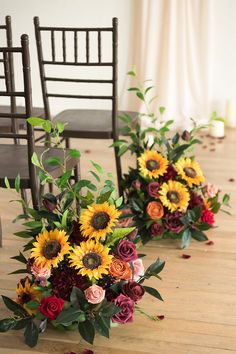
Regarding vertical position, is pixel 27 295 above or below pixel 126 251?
below

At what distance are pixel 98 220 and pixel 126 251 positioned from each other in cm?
12

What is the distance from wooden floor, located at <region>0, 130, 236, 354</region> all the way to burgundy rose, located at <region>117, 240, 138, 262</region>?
23cm

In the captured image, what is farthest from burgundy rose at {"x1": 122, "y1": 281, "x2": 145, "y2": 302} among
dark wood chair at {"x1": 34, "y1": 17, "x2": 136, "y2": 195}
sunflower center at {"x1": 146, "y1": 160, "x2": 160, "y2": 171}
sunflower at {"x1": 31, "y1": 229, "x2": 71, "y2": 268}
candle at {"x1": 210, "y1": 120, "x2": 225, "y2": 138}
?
candle at {"x1": 210, "y1": 120, "x2": 225, "y2": 138}

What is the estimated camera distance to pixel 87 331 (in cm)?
161

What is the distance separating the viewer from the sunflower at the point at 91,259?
1.61 meters

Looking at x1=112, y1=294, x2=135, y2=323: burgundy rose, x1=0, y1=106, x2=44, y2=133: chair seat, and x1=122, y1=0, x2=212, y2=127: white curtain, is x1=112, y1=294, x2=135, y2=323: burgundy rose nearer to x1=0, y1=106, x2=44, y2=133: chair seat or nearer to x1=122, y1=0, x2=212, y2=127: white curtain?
x1=0, y1=106, x2=44, y2=133: chair seat

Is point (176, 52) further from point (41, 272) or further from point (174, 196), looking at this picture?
point (41, 272)

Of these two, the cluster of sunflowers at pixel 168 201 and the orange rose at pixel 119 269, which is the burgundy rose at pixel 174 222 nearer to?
the cluster of sunflowers at pixel 168 201

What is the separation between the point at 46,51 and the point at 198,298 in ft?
9.98

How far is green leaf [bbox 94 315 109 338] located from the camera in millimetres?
1608

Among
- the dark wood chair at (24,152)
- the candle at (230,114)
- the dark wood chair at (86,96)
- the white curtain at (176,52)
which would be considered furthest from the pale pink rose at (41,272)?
the candle at (230,114)

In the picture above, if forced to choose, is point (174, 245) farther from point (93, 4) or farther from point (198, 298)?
point (93, 4)

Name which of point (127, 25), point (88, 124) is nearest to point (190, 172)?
point (88, 124)

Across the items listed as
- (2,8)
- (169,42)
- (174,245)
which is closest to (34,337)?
(174,245)
